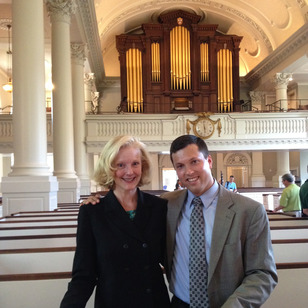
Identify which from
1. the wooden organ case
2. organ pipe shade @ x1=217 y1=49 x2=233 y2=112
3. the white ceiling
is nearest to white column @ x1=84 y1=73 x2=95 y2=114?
the wooden organ case

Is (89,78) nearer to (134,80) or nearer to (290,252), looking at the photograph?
(134,80)

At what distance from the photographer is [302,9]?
1467cm

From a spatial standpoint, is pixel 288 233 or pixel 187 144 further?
pixel 288 233

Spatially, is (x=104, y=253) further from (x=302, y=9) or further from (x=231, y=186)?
(x=302, y=9)

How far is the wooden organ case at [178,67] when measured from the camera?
56.9ft

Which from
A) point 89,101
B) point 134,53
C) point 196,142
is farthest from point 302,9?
point 196,142

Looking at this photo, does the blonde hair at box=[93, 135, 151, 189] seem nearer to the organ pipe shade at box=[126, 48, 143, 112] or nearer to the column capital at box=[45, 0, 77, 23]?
the column capital at box=[45, 0, 77, 23]

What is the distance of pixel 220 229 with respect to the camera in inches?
64.7

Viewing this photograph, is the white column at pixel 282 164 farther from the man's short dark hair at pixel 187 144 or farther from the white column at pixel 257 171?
the man's short dark hair at pixel 187 144

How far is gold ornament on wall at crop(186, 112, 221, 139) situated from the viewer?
14.4 meters

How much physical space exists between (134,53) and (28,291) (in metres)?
15.9

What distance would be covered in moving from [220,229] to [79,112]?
1221 centimetres

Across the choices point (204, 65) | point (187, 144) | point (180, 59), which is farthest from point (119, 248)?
point (204, 65)

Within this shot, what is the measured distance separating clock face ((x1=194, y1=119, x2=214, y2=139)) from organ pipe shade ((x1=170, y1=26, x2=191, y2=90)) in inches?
141
